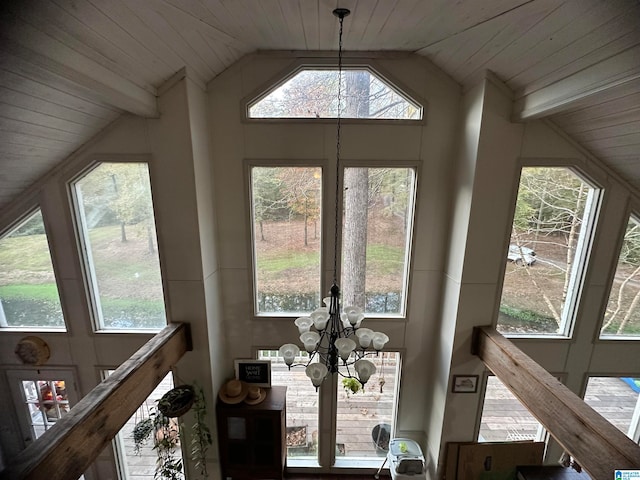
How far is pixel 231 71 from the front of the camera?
296 cm

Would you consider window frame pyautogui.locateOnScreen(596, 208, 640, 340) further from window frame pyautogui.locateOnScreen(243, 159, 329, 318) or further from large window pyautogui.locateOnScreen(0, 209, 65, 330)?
large window pyautogui.locateOnScreen(0, 209, 65, 330)

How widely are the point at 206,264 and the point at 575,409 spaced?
3.08 m

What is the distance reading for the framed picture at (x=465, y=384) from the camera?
3.15 m

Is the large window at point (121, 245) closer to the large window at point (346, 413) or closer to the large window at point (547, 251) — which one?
the large window at point (346, 413)

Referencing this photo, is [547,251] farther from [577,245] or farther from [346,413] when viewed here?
[346,413]

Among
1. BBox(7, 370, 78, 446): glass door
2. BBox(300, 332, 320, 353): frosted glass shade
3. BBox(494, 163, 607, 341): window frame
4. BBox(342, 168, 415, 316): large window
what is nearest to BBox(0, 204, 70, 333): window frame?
BBox(7, 370, 78, 446): glass door

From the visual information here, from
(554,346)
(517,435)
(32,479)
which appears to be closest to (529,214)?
(554,346)

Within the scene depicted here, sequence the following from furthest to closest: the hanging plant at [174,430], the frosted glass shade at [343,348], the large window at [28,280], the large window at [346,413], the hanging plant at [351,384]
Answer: the large window at [346,413], the hanging plant at [351,384], the large window at [28,280], the hanging plant at [174,430], the frosted glass shade at [343,348]

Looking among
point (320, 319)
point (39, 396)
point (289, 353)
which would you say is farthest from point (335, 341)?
point (39, 396)

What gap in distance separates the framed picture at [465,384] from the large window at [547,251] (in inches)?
25.2

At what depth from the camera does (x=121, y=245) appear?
3127 mm

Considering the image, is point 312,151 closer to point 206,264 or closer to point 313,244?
point 313,244

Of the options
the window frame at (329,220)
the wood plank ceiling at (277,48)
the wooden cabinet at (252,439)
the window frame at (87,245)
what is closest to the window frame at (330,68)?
the wood plank ceiling at (277,48)

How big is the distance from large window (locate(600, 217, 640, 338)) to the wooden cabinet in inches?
148
